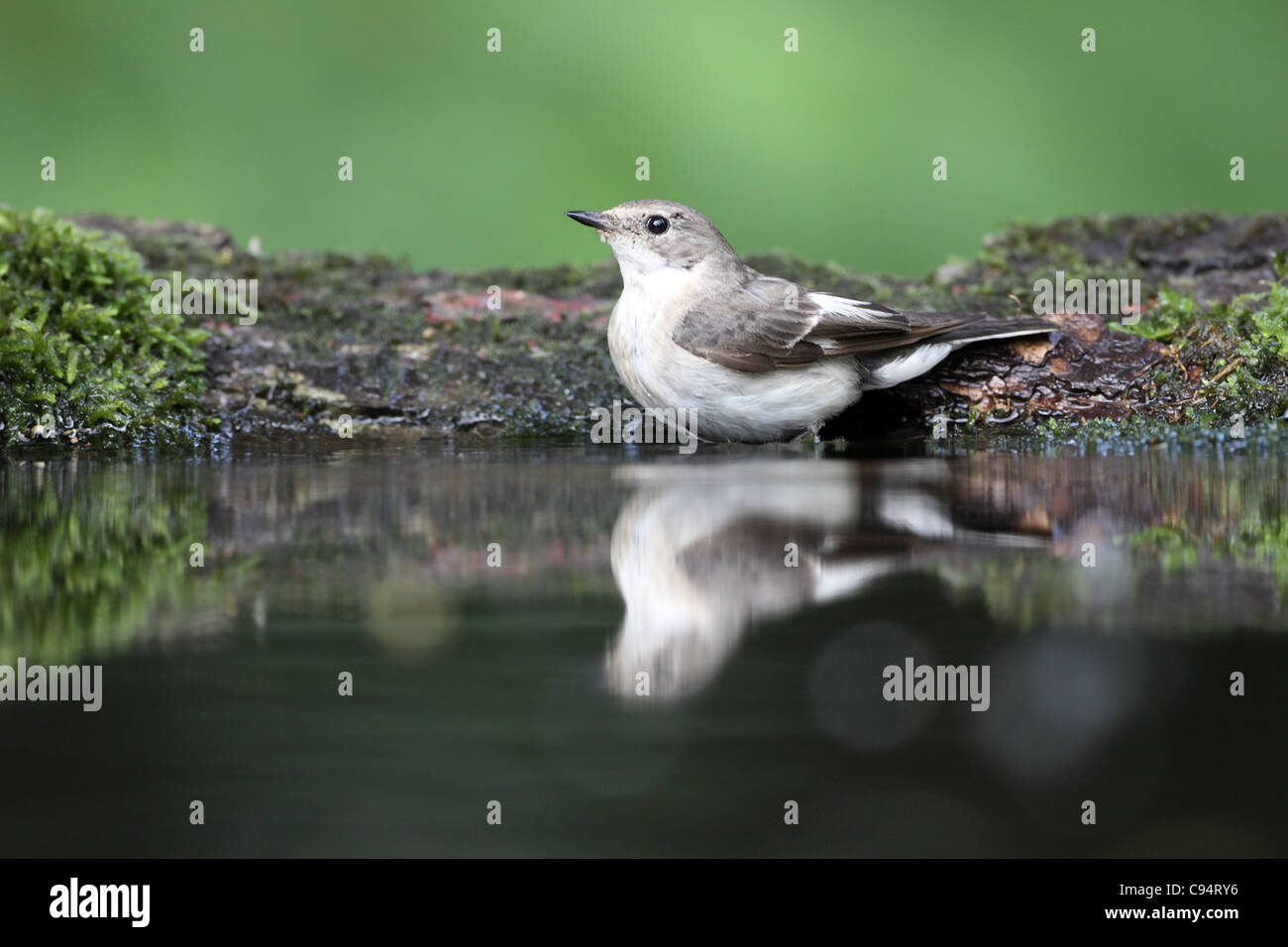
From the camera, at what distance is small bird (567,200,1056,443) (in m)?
5.33

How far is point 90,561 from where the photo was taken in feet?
9.77

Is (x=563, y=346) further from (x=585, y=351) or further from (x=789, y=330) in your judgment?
(x=789, y=330)

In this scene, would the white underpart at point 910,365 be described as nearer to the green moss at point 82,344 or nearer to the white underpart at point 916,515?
the white underpart at point 916,515

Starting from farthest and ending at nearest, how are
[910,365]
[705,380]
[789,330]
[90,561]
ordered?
[910,365]
[789,330]
[705,380]
[90,561]

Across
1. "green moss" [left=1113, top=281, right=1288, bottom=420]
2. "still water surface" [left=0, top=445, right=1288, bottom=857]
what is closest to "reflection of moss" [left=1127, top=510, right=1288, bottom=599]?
"still water surface" [left=0, top=445, right=1288, bottom=857]

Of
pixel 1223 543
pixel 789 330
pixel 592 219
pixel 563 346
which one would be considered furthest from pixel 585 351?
pixel 1223 543

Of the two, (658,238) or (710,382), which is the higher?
(658,238)

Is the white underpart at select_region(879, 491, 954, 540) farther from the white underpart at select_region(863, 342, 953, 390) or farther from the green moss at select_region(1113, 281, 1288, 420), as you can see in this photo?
the green moss at select_region(1113, 281, 1288, 420)

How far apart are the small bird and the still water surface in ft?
5.16

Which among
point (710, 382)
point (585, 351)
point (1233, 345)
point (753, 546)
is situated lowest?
point (753, 546)

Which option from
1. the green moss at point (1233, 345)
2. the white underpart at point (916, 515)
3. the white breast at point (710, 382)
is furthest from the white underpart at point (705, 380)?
the white underpart at point (916, 515)

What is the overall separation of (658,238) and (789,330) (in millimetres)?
724

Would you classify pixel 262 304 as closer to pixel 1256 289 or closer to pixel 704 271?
pixel 704 271

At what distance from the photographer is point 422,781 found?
1.78 m
